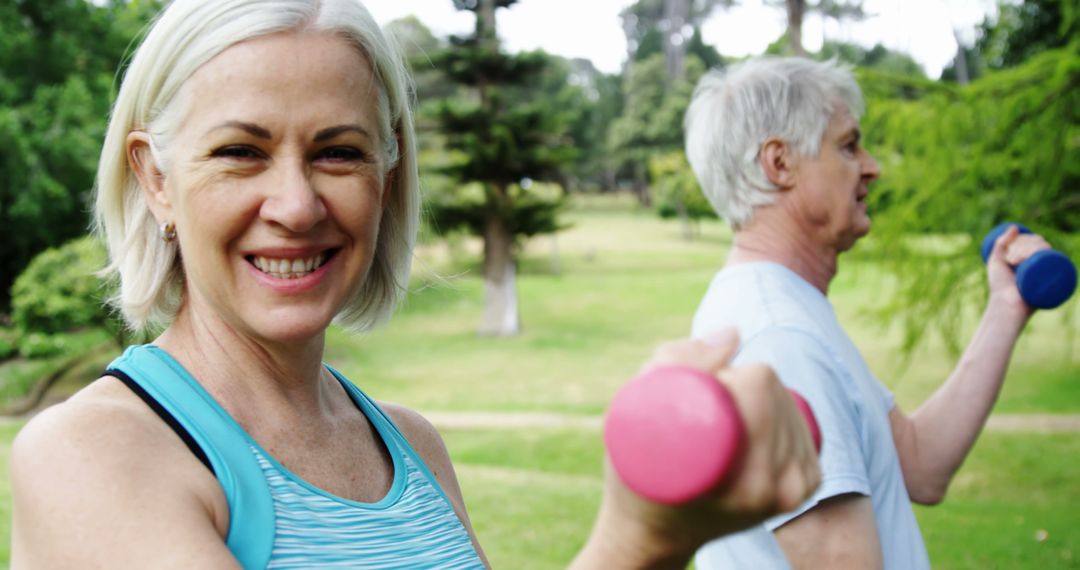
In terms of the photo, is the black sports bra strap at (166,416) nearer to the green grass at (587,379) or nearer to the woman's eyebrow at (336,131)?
the woman's eyebrow at (336,131)

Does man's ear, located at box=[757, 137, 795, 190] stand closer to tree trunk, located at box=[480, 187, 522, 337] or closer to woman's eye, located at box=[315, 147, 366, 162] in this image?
woman's eye, located at box=[315, 147, 366, 162]

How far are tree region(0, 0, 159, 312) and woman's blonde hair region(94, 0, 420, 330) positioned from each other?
15672mm

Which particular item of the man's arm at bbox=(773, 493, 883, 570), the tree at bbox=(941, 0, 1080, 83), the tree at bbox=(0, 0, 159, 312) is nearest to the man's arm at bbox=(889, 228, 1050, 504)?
the man's arm at bbox=(773, 493, 883, 570)

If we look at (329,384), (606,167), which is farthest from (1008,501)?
(606,167)

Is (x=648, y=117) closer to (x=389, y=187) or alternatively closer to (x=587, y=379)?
(x=587, y=379)

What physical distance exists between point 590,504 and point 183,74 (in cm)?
703

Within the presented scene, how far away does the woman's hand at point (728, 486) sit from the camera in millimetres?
781

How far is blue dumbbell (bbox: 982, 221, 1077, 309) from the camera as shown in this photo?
259cm

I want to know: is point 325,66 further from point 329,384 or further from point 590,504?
point 590,504

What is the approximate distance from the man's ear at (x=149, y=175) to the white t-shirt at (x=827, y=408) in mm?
1035

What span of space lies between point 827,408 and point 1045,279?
1.04m

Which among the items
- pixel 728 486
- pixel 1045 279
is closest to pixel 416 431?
pixel 728 486

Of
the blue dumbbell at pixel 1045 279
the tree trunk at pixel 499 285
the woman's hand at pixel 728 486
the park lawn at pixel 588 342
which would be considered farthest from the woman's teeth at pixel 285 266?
the tree trunk at pixel 499 285

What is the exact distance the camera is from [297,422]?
4.75 ft
